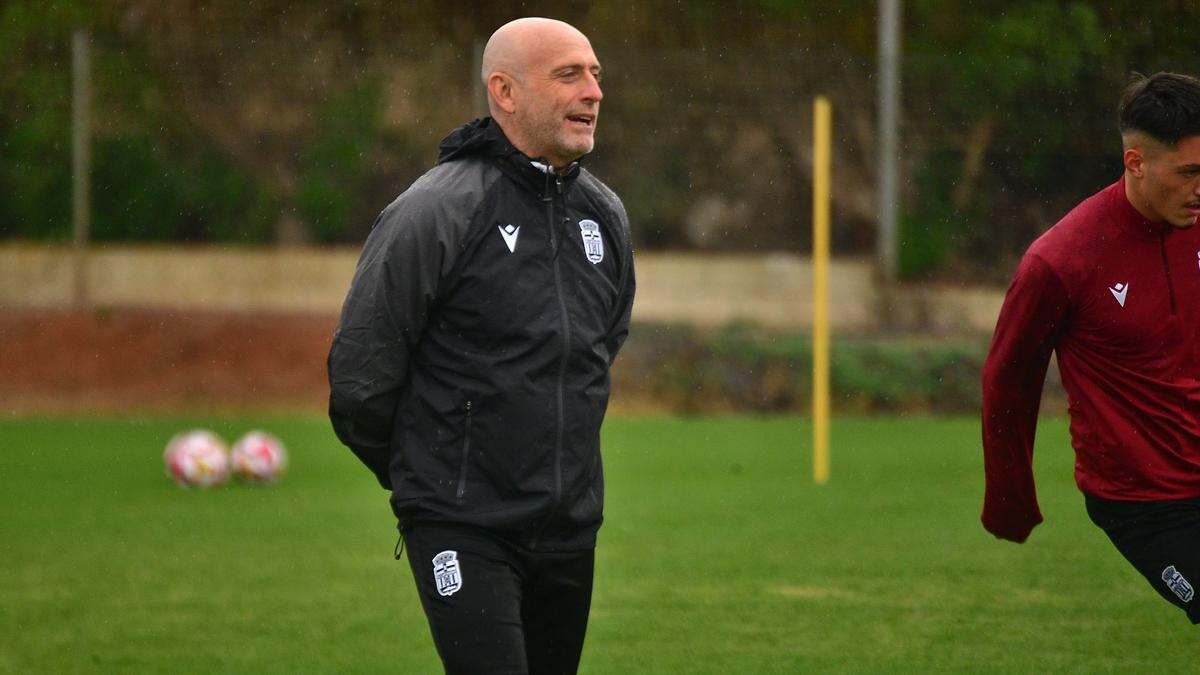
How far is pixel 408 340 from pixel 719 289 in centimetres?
1740

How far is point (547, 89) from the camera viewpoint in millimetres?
4109

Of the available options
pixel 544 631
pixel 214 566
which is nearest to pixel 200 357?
pixel 214 566

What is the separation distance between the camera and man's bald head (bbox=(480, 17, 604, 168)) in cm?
410

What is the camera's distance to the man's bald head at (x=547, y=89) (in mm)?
4102

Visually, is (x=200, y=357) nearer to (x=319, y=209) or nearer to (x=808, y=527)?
(x=319, y=209)

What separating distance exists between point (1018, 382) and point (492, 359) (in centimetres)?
169

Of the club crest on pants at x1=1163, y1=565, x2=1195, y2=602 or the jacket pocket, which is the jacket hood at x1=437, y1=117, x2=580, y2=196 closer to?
the jacket pocket

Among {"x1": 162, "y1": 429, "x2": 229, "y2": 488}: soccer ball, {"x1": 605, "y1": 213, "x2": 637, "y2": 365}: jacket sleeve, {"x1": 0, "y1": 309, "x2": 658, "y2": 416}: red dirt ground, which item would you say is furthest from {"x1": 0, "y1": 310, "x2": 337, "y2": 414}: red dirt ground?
{"x1": 605, "y1": 213, "x2": 637, "y2": 365}: jacket sleeve

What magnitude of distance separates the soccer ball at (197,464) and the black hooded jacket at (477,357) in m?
8.91

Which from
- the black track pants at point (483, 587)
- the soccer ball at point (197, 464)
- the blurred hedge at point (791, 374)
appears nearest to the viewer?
the black track pants at point (483, 587)

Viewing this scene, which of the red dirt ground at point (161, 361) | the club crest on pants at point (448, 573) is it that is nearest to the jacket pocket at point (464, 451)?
the club crest on pants at point (448, 573)

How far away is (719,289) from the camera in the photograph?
2130 centimetres

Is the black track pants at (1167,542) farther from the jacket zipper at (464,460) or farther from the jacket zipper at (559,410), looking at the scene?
the jacket zipper at (464,460)

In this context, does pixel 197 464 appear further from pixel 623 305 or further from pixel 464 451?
pixel 464 451
